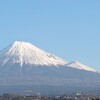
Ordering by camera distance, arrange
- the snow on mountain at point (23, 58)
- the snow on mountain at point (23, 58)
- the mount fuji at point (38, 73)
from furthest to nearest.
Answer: the snow on mountain at point (23, 58), the snow on mountain at point (23, 58), the mount fuji at point (38, 73)

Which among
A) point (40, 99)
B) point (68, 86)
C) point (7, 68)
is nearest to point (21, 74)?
point (7, 68)

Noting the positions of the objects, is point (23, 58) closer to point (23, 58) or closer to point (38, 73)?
point (23, 58)

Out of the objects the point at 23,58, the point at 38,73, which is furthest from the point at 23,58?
the point at 38,73

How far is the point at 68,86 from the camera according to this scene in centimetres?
17412

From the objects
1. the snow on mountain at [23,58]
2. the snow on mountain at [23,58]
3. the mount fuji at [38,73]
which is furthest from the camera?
the snow on mountain at [23,58]

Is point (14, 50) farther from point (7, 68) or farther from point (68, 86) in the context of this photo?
point (68, 86)

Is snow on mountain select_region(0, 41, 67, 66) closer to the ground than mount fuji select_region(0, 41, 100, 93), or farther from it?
farther from it

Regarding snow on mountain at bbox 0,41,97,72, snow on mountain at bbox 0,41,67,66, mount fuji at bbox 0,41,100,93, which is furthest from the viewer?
snow on mountain at bbox 0,41,67,66

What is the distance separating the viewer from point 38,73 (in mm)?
187625

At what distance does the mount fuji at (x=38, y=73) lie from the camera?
176 meters

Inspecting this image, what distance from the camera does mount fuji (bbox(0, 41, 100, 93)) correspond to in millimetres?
175875

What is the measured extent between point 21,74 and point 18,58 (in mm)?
8262

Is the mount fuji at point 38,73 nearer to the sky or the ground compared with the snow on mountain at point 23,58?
nearer to the ground

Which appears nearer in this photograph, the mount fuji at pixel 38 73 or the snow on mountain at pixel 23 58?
the mount fuji at pixel 38 73
